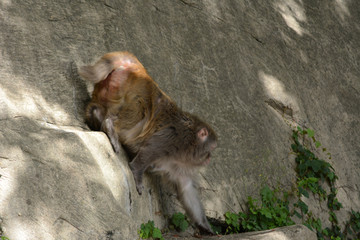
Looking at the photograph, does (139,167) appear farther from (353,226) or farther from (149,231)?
(353,226)

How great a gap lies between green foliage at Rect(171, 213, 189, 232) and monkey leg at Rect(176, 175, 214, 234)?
89 mm

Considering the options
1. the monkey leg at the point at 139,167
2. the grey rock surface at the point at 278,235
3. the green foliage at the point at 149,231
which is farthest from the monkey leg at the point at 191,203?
the green foliage at the point at 149,231

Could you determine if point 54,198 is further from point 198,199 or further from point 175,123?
point 198,199

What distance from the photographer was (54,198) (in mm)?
3576

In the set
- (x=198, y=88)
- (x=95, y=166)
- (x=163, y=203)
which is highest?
(x=95, y=166)

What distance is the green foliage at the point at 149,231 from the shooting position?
4453 millimetres

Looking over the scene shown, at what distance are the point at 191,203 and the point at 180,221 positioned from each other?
0.73ft

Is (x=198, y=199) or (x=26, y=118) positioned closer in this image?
(x=26, y=118)

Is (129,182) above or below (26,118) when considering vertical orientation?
below

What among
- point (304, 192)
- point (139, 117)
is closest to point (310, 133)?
point (304, 192)

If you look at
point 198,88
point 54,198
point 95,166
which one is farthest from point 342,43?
point 54,198

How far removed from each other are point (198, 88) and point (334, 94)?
111 inches

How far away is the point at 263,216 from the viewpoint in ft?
19.4

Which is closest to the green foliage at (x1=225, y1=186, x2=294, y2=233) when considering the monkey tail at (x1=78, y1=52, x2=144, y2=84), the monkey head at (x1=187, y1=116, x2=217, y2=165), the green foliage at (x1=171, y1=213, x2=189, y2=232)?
the green foliage at (x1=171, y1=213, x2=189, y2=232)
